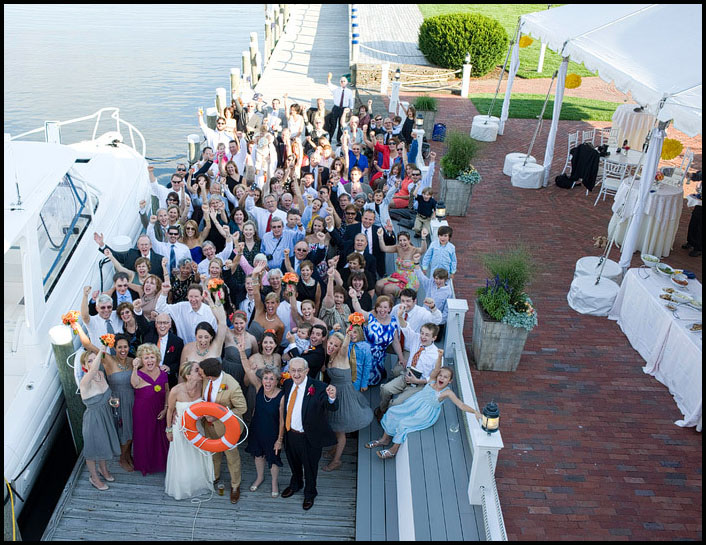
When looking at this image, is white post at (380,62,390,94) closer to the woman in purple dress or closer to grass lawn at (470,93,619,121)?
grass lawn at (470,93,619,121)

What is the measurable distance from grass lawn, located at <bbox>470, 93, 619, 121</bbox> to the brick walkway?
9094mm

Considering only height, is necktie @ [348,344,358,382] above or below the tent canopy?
below

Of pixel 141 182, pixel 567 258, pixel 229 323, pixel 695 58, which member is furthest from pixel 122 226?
pixel 695 58

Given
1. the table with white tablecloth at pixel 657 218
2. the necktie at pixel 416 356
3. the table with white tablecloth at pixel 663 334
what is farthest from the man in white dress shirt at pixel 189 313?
the table with white tablecloth at pixel 657 218

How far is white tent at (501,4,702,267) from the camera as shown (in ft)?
27.0

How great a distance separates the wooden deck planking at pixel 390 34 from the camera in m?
23.1

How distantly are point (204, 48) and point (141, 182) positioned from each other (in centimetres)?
2477

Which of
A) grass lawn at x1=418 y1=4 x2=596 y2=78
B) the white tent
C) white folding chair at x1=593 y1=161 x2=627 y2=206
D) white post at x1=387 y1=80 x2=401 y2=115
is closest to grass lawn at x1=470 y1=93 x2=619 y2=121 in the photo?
grass lawn at x1=418 y1=4 x2=596 y2=78

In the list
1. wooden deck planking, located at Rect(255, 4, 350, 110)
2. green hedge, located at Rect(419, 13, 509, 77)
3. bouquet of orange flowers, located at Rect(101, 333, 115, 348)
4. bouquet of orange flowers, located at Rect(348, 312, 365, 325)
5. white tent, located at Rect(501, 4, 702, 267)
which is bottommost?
wooden deck planking, located at Rect(255, 4, 350, 110)

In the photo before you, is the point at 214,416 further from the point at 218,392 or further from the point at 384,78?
the point at 384,78

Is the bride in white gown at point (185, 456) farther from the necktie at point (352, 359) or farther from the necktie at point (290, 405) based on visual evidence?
the necktie at point (352, 359)

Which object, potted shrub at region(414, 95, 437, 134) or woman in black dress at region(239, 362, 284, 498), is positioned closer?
woman in black dress at region(239, 362, 284, 498)

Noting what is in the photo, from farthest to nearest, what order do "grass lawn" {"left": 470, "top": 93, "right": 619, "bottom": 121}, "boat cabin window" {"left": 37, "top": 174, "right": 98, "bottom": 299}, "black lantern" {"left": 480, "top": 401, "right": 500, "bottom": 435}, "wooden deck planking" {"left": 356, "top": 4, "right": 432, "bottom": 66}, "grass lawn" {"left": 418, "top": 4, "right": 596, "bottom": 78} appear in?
"grass lawn" {"left": 418, "top": 4, "right": 596, "bottom": 78}, "wooden deck planking" {"left": 356, "top": 4, "right": 432, "bottom": 66}, "grass lawn" {"left": 470, "top": 93, "right": 619, "bottom": 121}, "boat cabin window" {"left": 37, "top": 174, "right": 98, "bottom": 299}, "black lantern" {"left": 480, "top": 401, "right": 500, "bottom": 435}

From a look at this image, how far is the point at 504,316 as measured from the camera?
7594mm
